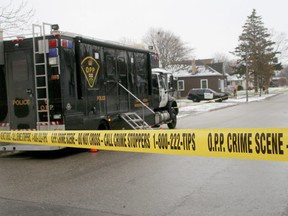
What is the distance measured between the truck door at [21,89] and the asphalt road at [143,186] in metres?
1.15

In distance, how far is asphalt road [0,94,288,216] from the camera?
5.43 meters

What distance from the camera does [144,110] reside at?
1405 cm

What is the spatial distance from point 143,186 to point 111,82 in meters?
5.62

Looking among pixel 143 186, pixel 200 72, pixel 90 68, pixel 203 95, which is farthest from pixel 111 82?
pixel 200 72

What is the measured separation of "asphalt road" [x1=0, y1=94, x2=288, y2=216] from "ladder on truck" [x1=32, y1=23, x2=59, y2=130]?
3.47 ft

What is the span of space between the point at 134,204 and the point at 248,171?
2918mm

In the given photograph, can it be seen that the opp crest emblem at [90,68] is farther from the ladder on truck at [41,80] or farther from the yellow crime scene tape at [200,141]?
the yellow crime scene tape at [200,141]

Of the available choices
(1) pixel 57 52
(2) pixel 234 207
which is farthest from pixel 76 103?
(2) pixel 234 207

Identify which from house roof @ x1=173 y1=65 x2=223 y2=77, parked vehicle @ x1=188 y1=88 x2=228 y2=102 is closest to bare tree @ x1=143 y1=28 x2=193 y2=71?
house roof @ x1=173 y1=65 x2=223 y2=77

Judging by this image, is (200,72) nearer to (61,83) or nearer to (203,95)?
(203,95)

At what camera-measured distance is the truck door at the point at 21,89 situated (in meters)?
10.2

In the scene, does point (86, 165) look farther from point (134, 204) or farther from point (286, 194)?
point (286, 194)

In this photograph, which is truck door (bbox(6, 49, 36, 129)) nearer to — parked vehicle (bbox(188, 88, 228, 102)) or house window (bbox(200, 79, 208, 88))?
parked vehicle (bbox(188, 88, 228, 102))

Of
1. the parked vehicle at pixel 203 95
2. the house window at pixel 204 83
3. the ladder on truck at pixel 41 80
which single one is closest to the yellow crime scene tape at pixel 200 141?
the ladder on truck at pixel 41 80
